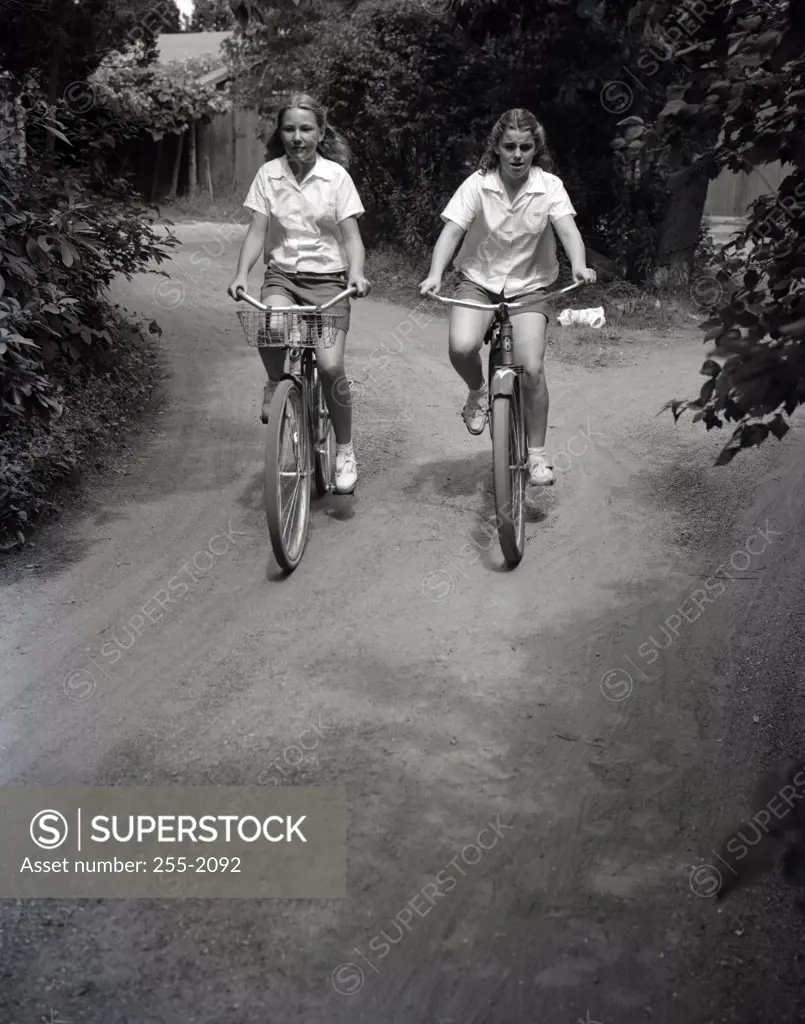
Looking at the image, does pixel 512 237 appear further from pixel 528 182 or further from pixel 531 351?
pixel 531 351

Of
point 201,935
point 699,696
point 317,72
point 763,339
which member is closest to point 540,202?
point 699,696

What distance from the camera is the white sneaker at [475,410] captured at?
6305 mm

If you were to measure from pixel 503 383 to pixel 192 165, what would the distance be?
80.1 ft

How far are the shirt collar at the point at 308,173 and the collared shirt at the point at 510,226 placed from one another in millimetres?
624

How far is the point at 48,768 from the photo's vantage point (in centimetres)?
405

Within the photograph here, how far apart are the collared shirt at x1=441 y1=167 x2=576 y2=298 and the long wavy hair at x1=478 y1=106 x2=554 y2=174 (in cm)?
5

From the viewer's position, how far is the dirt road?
3.08 m

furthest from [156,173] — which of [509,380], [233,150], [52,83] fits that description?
[509,380]

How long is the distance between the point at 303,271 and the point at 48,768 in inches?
115

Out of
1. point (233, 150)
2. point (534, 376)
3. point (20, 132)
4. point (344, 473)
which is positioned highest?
point (20, 132)

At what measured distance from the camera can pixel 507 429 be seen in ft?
17.8

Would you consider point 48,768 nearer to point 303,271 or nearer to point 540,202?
point 303,271

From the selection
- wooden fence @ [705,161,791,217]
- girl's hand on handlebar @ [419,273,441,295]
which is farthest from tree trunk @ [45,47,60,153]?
wooden fence @ [705,161,791,217]

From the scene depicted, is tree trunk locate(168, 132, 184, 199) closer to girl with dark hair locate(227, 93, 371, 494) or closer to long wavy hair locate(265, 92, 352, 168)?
long wavy hair locate(265, 92, 352, 168)
